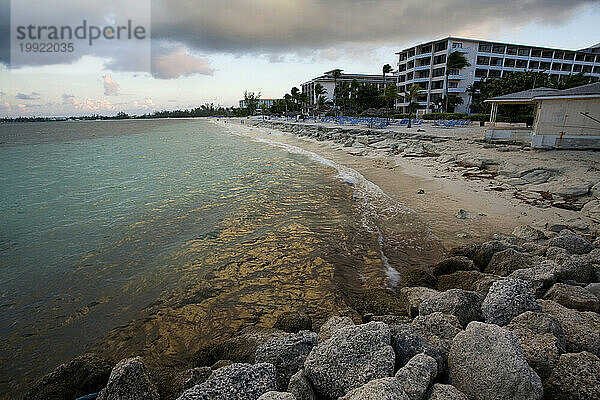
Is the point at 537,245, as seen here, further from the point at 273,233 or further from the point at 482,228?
the point at 273,233

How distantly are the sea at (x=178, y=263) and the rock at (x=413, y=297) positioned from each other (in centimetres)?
93

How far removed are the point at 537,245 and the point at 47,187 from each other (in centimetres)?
2038

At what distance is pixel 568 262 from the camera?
5.17 meters

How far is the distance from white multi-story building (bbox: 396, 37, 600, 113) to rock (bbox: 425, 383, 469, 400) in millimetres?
67769

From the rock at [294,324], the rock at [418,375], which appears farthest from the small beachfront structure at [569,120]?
the rock at [418,375]

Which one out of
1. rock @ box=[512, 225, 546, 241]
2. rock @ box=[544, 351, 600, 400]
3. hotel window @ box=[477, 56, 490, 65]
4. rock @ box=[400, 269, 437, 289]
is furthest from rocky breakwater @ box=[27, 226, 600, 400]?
hotel window @ box=[477, 56, 490, 65]

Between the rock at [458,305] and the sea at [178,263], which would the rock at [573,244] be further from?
the rock at [458,305]

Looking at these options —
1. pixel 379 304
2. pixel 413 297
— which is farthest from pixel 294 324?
pixel 413 297

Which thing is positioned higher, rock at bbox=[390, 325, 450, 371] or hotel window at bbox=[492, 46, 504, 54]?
hotel window at bbox=[492, 46, 504, 54]

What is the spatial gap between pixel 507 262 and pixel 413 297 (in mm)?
2252

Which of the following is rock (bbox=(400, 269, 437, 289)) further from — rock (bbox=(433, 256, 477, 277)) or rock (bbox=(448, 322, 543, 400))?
rock (bbox=(448, 322, 543, 400))

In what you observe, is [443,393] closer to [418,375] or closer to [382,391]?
[418,375]

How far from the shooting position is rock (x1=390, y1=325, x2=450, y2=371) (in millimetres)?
3152

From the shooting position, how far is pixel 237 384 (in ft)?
9.39
